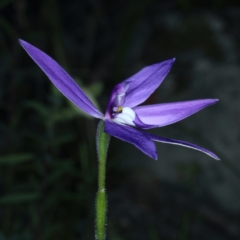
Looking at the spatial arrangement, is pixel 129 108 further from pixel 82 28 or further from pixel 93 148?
pixel 82 28

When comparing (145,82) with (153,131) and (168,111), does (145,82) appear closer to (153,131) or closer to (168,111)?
(168,111)

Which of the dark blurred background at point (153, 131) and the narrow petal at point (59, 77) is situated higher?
the dark blurred background at point (153, 131)

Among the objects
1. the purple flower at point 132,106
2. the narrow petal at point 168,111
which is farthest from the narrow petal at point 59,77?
the narrow petal at point 168,111

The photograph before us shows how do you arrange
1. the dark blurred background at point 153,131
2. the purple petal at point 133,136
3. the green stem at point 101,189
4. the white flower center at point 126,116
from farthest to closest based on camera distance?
the dark blurred background at point 153,131 < the white flower center at point 126,116 < the green stem at point 101,189 < the purple petal at point 133,136

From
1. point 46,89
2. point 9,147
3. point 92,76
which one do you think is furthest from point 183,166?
point 9,147

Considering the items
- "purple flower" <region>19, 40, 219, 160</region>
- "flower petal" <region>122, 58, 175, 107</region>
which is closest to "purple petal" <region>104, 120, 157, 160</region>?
"purple flower" <region>19, 40, 219, 160</region>

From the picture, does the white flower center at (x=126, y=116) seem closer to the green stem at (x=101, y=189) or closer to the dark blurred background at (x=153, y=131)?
the green stem at (x=101, y=189)

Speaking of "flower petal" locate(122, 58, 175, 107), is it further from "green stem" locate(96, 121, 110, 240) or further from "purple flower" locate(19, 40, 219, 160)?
"green stem" locate(96, 121, 110, 240)
